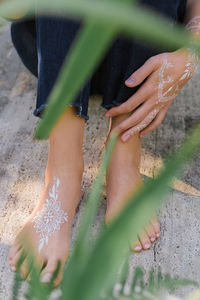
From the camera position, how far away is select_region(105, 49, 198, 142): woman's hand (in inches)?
40.8

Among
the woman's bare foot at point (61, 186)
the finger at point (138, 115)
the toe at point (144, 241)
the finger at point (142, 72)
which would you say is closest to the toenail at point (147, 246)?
the toe at point (144, 241)

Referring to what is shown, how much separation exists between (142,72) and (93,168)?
35 centimetres

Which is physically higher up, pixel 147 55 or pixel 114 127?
pixel 147 55

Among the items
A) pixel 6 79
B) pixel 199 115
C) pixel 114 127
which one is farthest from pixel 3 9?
pixel 6 79

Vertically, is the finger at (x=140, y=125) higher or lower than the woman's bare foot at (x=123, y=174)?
higher

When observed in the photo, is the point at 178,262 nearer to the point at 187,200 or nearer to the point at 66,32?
the point at 187,200

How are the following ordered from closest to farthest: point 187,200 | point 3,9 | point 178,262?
point 3,9 → point 178,262 → point 187,200

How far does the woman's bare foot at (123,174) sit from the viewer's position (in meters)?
1.07

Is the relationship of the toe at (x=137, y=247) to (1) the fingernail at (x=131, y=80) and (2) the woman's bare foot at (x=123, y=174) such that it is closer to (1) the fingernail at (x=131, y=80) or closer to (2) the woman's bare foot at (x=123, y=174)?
(2) the woman's bare foot at (x=123, y=174)

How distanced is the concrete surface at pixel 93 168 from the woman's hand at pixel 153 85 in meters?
0.19

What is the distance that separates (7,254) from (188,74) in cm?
66

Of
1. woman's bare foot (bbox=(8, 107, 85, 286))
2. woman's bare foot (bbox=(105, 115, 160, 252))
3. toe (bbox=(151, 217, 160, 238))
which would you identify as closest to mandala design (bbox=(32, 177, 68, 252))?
woman's bare foot (bbox=(8, 107, 85, 286))

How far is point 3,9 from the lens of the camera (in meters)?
0.25

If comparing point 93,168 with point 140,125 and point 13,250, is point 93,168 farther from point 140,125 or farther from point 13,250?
point 13,250
